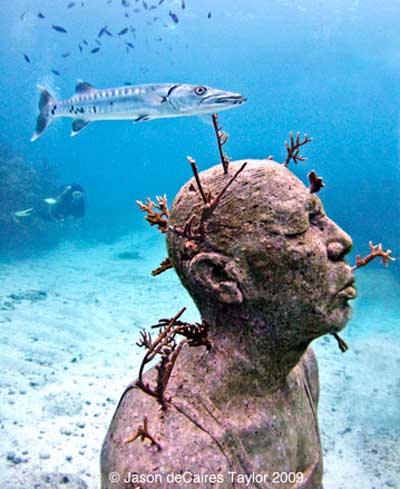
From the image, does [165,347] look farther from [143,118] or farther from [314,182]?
[143,118]

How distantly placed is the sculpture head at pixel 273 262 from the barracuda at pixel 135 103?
1.55 m

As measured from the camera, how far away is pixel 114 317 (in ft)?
31.8

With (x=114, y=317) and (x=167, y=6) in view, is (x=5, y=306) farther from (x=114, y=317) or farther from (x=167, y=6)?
(x=167, y=6)

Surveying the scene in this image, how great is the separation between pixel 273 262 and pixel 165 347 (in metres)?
0.67

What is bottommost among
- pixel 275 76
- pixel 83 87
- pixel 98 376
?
pixel 98 376

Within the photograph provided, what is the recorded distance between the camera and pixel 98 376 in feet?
21.5

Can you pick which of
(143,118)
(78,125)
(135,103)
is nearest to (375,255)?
(143,118)

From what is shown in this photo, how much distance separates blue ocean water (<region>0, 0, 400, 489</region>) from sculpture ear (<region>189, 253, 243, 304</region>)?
3978 millimetres

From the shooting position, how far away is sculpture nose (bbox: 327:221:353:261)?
6.38 feet

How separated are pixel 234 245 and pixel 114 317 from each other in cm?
841

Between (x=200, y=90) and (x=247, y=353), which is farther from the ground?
(x=200, y=90)

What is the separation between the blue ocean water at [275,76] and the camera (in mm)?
16312

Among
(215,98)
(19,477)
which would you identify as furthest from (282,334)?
(19,477)

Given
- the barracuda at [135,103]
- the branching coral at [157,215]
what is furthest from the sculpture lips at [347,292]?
the barracuda at [135,103]
